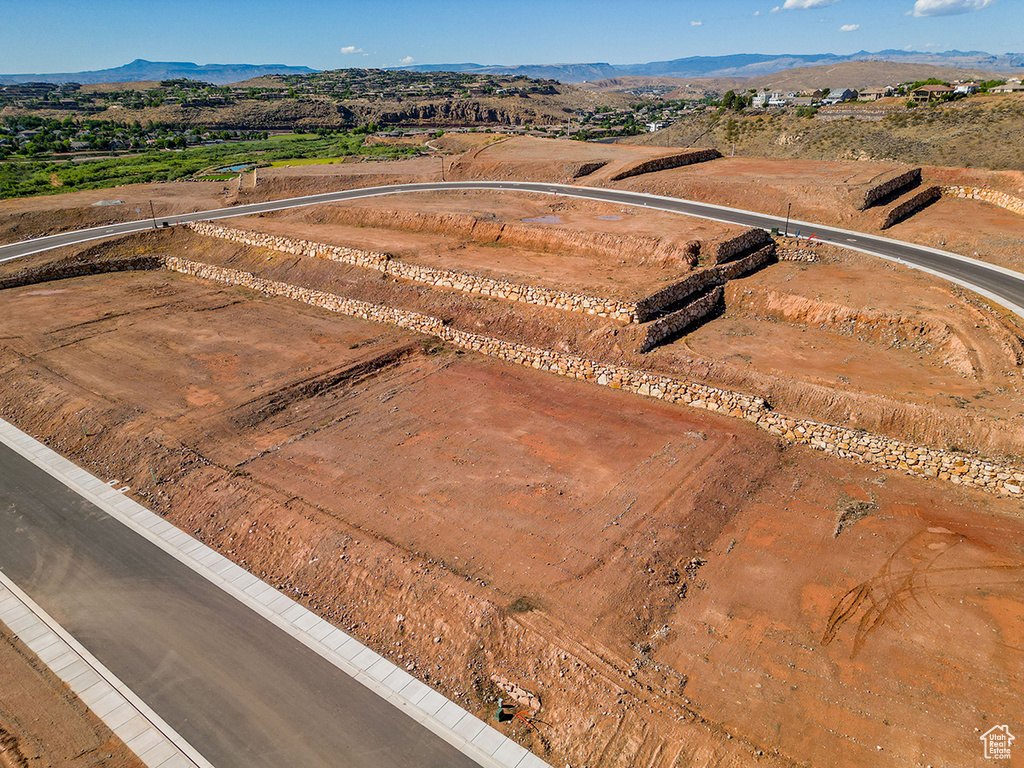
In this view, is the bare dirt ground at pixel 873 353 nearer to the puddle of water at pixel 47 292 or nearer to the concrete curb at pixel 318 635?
the concrete curb at pixel 318 635

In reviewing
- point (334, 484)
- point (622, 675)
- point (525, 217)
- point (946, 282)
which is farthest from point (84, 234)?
point (946, 282)

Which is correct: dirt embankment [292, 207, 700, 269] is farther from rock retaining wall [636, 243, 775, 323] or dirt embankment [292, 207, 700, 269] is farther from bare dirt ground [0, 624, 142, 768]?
bare dirt ground [0, 624, 142, 768]

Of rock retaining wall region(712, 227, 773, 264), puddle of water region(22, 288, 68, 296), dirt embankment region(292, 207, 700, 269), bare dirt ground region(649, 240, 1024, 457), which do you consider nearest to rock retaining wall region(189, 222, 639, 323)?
bare dirt ground region(649, 240, 1024, 457)

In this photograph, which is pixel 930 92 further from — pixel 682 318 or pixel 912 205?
pixel 682 318

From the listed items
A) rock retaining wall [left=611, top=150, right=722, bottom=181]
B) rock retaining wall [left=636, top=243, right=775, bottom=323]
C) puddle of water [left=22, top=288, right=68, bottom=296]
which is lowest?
puddle of water [left=22, top=288, right=68, bottom=296]

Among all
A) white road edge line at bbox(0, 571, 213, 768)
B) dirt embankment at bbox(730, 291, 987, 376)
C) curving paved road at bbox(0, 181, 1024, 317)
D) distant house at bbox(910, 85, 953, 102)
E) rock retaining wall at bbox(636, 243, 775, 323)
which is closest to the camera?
white road edge line at bbox(0, 571, 213, 768)

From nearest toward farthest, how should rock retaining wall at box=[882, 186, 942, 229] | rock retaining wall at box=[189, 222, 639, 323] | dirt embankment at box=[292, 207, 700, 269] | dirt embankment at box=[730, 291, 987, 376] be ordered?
dirt embankment at box=[730, 291, 987, 376] → rock retaining wall at box=[189, 222, 639, 323] → dirt embankment at box=[292, 207, 700, 269] → rock retaining wall at box=[882, 186, 942, 229]

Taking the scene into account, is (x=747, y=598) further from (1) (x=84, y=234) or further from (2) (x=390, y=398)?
(1) (x=84, y=234)
